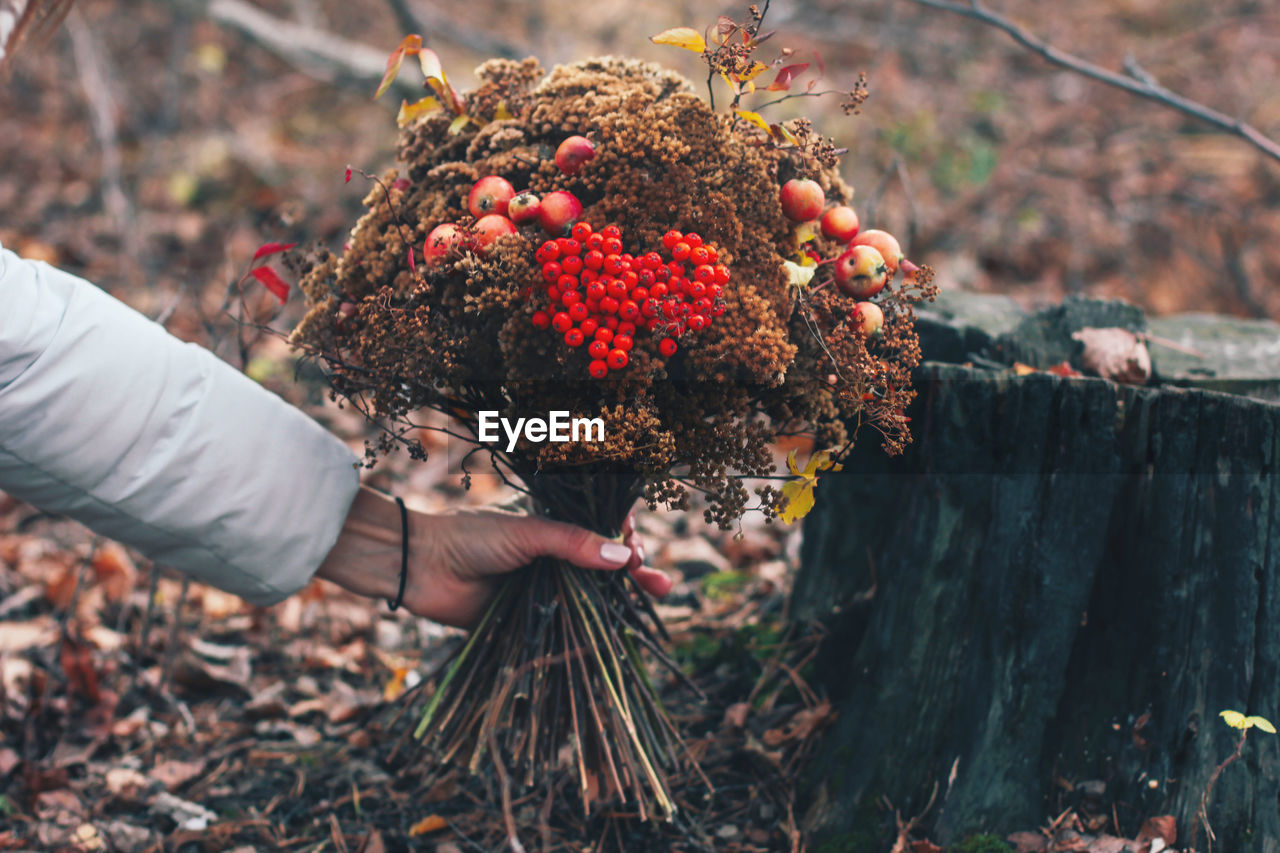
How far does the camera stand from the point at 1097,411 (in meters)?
1.72

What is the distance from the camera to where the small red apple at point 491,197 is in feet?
4.98

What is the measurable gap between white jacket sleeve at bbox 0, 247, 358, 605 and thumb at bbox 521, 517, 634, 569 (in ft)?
1.40

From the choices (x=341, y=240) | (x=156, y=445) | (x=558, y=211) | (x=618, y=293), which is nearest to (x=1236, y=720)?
(x=618, y=293)

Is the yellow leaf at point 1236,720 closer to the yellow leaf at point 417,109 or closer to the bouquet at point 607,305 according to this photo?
the bouquet at point 607,305

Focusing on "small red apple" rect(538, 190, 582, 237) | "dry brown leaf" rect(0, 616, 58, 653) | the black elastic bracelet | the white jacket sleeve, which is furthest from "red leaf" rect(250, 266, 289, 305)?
"dry brown leaf" rect(0, 616, 58, 653)

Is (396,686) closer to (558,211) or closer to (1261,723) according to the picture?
(558,211)

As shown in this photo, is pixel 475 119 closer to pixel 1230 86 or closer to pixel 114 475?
pixel 114 475

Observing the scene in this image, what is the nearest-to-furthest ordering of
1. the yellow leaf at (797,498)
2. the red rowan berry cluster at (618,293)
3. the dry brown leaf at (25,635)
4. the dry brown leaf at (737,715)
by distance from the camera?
1. the red rowan berry cluster at (618,293)
2. the yellow leaf at (797,498)
3. the dry brown leaf at (737,715)
4. the dry brown leaf at (25,635)

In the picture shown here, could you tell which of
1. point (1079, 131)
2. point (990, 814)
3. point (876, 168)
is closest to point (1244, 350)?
point (990, 814)

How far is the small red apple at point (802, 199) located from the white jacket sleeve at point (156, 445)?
40.0 inches

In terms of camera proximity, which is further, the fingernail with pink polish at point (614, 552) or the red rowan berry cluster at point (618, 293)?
the fingernail with pink polish at point (614, 552)

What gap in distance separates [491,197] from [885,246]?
0.68 m

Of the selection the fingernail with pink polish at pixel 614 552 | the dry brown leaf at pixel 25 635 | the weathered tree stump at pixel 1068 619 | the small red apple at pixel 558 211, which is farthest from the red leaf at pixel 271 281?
the dry brown leaf at pixel 25 635

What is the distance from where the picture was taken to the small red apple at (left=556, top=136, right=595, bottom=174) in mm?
1516
